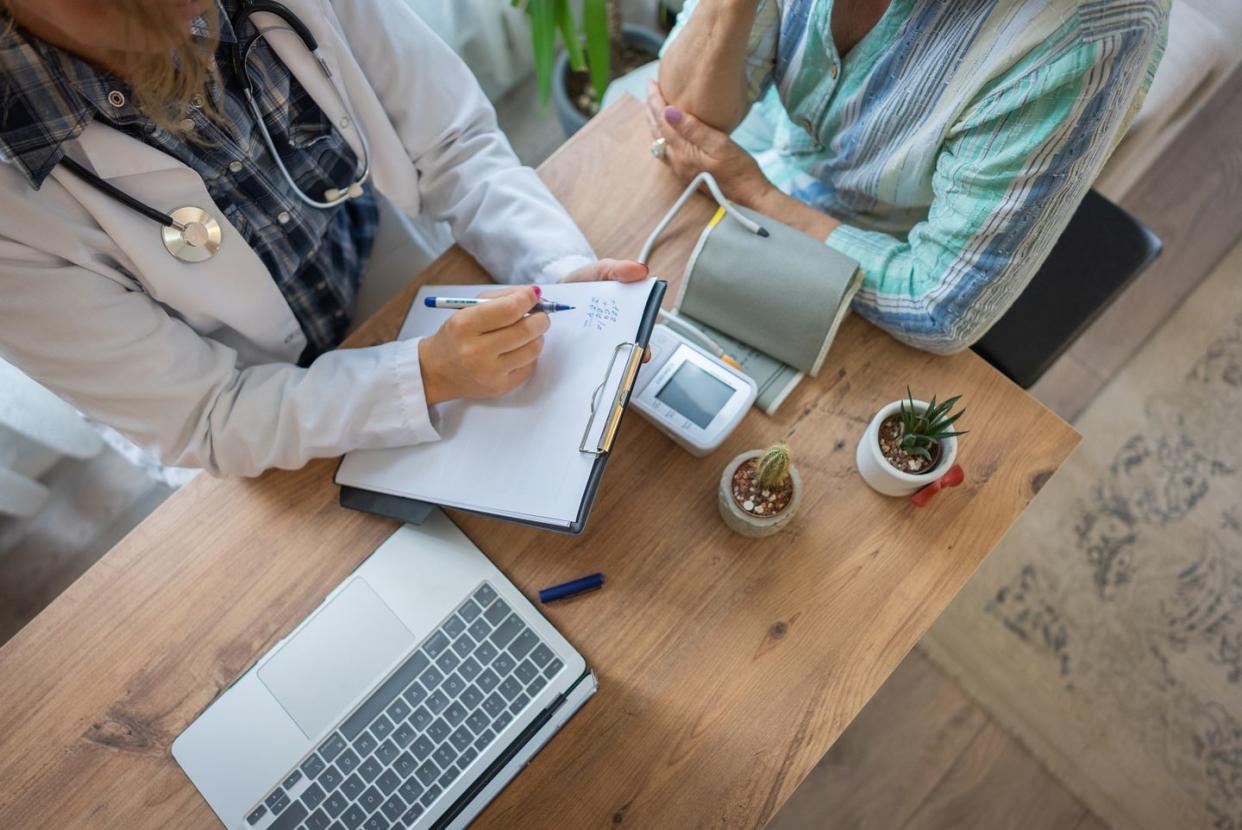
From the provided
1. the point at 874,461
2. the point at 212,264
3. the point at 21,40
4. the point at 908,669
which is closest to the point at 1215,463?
the point at 908,669

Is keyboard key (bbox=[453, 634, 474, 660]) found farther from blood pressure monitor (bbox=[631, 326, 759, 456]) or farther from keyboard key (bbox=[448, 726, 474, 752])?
A: blood pressure monitor (bbox=[631, 326, 759, 456])

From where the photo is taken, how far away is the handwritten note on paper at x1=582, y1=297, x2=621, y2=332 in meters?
0.82

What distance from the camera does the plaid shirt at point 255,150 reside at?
2.20 ft

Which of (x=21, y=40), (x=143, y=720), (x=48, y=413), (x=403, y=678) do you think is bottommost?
(x=48, y=413)

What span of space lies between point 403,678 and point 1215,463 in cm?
185

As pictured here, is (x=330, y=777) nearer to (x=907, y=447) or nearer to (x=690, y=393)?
(x=690, y=393)

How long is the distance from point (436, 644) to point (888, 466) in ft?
1.73

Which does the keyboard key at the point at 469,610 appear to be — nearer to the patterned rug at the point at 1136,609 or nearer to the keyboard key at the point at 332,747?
the keyboard key at the point at 332,747

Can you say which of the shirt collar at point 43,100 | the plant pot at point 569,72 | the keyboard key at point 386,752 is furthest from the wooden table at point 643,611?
the plant pot at point 569,72

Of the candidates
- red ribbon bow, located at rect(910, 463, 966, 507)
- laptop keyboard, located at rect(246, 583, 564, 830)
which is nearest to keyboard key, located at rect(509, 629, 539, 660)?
laptop keyboard, located at rect(246, 583, 564, 830)

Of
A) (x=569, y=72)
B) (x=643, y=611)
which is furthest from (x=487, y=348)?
(x=569, y=72)

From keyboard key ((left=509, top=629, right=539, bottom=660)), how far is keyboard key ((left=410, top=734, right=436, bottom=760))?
0.12 metres

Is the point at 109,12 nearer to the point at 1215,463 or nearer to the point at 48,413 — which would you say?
the point at 48,413

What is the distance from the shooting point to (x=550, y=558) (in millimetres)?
854
